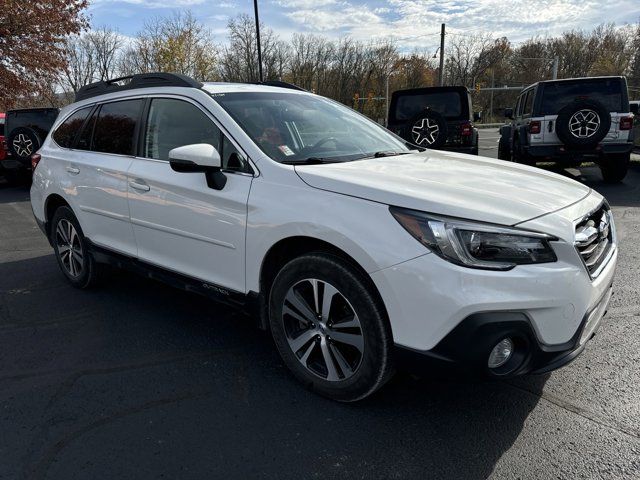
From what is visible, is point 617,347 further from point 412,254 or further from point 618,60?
point 618,60

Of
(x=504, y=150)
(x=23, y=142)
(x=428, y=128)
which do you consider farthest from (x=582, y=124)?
(x=23, y=142)

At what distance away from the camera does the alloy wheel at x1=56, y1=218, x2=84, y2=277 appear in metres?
4.57

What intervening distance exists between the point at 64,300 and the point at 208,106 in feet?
7.92

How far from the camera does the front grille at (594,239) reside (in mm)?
2363

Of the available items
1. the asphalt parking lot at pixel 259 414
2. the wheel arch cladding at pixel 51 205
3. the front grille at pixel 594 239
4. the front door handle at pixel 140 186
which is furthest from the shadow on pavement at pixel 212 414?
the wheel arch cladding at pixel 51 205

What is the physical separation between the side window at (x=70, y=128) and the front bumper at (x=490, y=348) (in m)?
3.66

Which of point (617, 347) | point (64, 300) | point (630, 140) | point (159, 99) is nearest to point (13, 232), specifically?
point (64, 300)

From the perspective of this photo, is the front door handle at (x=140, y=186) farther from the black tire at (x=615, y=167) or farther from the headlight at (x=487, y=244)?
the black tire at (x=615, y=167)

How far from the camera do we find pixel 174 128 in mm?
3492

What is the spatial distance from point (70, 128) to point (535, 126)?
7.94 m

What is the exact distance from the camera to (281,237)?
2.67 m

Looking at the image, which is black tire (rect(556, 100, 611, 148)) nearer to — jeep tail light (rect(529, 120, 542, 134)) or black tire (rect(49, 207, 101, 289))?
jeep tail light (rect(529, 120, 542, 134))

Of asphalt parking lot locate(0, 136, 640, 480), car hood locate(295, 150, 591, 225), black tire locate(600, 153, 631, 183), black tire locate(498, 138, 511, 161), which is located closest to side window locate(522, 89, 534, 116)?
black tire locate(600, 153, 631, 183)

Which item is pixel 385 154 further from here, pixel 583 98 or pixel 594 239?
pixel 583 98
